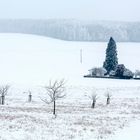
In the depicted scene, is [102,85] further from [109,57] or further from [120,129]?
[120,129]

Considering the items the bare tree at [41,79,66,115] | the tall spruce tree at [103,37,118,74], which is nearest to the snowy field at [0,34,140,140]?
the bare tree at [41,79,66,115]

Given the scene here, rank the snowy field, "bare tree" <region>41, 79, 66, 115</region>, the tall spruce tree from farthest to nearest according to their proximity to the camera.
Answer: the tall spruce tree, "bare tree" <region>41, 79, 66, 115</region>, the snowy field

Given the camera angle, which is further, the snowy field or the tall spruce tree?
the tall spruce tree

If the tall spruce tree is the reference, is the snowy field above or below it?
below

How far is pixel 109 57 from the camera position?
97438 mm

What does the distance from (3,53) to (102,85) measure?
238 feet

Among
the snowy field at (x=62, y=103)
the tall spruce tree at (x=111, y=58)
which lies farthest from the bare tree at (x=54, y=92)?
the tall spruce tree at (x=111, y=58)

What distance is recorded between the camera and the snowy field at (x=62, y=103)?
88.4ft

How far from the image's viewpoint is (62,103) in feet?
184

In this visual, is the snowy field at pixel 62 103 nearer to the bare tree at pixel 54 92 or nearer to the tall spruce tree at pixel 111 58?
Result: the bare tree at pixel 54 92

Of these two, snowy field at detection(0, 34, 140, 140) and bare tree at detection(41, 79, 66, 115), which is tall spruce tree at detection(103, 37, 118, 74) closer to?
snowy field at detection(0, 34, 140, 140)

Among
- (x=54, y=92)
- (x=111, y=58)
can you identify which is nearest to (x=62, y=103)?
(x=54, y=92)

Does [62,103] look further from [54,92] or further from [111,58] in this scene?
[111,58]

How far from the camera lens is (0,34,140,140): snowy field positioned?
88.4 ft
